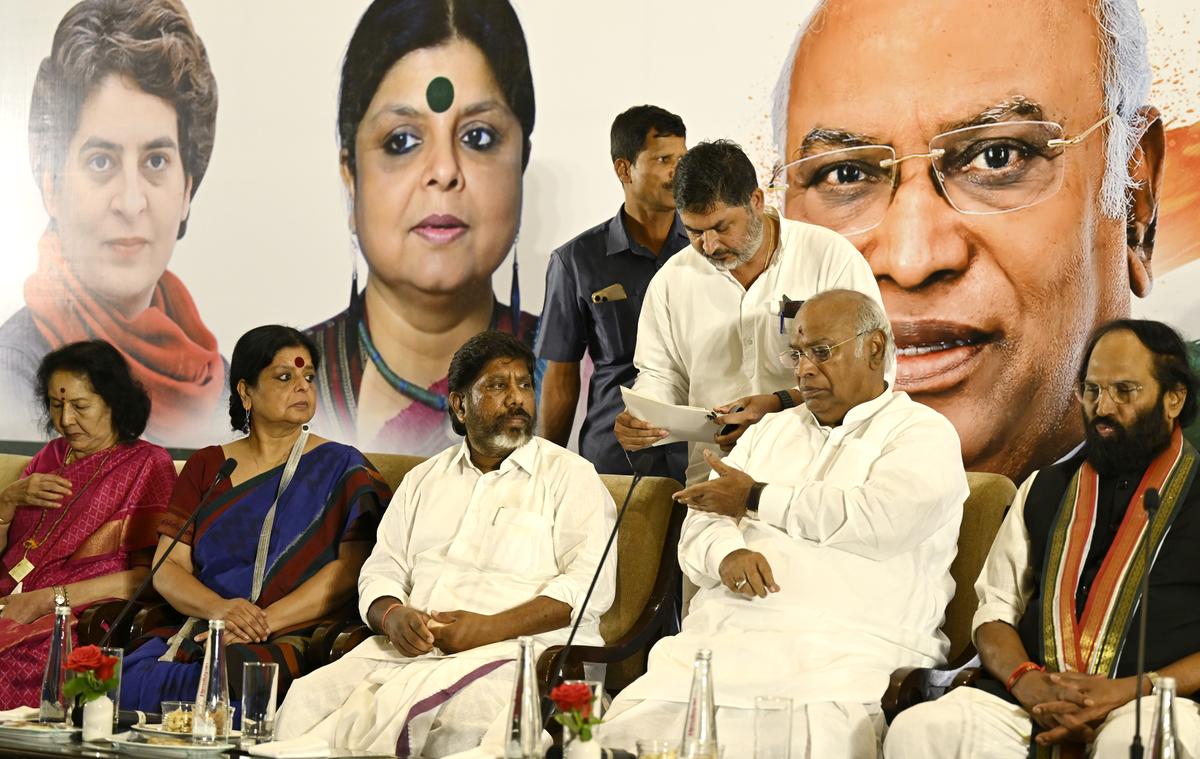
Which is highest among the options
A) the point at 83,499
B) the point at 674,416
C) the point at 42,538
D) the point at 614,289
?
the point at 614,289

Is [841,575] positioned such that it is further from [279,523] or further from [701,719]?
[279,523]

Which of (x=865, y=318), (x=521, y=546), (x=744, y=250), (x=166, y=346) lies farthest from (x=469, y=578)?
(x=166, y=346)

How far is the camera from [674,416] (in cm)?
446

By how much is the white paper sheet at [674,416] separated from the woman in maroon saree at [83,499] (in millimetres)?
2017

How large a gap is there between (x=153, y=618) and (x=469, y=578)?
3.93 feet

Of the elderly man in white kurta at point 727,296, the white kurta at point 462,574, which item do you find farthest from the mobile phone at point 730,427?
the white kurta at point 462,574

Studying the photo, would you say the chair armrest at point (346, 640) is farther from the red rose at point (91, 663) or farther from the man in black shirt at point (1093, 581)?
the man in black shirt at point (1093, 581)

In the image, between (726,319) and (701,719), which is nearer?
(701,719)

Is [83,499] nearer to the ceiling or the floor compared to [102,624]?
nearer to the ceiling

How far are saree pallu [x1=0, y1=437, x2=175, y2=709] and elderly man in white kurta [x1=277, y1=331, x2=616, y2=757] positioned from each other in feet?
3.79

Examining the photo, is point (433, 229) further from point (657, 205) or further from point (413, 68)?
point (657, 205)

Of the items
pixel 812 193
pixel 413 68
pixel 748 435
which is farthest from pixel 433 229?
pixel 748 435

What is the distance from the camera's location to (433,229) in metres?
6.44

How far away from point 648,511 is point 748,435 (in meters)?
0.51
